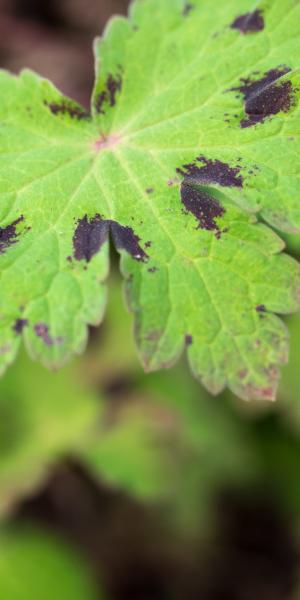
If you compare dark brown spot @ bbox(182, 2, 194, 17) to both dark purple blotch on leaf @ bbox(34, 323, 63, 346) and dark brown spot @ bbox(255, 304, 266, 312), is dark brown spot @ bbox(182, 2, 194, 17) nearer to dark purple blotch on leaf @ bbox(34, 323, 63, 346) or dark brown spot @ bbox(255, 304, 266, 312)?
dark brown spot @ bbox(255, 304, 266, 312)

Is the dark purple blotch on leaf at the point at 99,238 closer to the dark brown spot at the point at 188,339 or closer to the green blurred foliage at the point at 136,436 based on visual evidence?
the dark brown spot at the point at 188,339

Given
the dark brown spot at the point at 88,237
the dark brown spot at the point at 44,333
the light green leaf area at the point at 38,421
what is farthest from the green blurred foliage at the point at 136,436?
the dark brown spot at the point at 88,237

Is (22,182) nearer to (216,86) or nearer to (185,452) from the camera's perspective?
(216,86)

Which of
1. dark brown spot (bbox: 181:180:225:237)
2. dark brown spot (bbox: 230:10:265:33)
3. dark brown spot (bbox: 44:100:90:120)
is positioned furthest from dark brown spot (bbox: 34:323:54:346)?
dark brown spot (bbox: 230:10:265:33)

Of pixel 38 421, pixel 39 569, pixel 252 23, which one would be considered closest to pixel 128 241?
pixel 252 23

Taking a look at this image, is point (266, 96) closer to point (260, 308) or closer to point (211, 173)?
point (211, 173)
